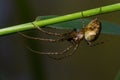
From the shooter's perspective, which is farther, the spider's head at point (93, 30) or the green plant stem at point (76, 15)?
the spider's head at point (93, 30)

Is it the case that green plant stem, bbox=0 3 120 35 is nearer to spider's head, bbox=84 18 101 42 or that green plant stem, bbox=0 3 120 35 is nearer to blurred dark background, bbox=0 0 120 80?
spider's head, bbox=84 18 101 42

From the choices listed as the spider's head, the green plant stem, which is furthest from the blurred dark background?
the green plant stem

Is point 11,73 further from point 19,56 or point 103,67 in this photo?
point 103,67

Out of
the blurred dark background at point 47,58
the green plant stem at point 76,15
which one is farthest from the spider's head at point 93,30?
the blurred dark background at point 47,58

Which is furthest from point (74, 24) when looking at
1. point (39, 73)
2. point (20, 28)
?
point (39, 73)

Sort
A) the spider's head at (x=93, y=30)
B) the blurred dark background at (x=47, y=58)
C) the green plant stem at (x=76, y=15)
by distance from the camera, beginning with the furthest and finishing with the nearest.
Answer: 1. the blurred dark background at (x=47, y=58)
2. the spider's head at (x=93, y=30)
3. the green plant stem at (x=76, y=15)

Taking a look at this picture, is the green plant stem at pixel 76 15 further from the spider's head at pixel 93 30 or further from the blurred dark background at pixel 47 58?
the blurred dark background at pixel 47 58

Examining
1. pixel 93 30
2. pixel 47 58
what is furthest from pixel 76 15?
pixel 47 58
